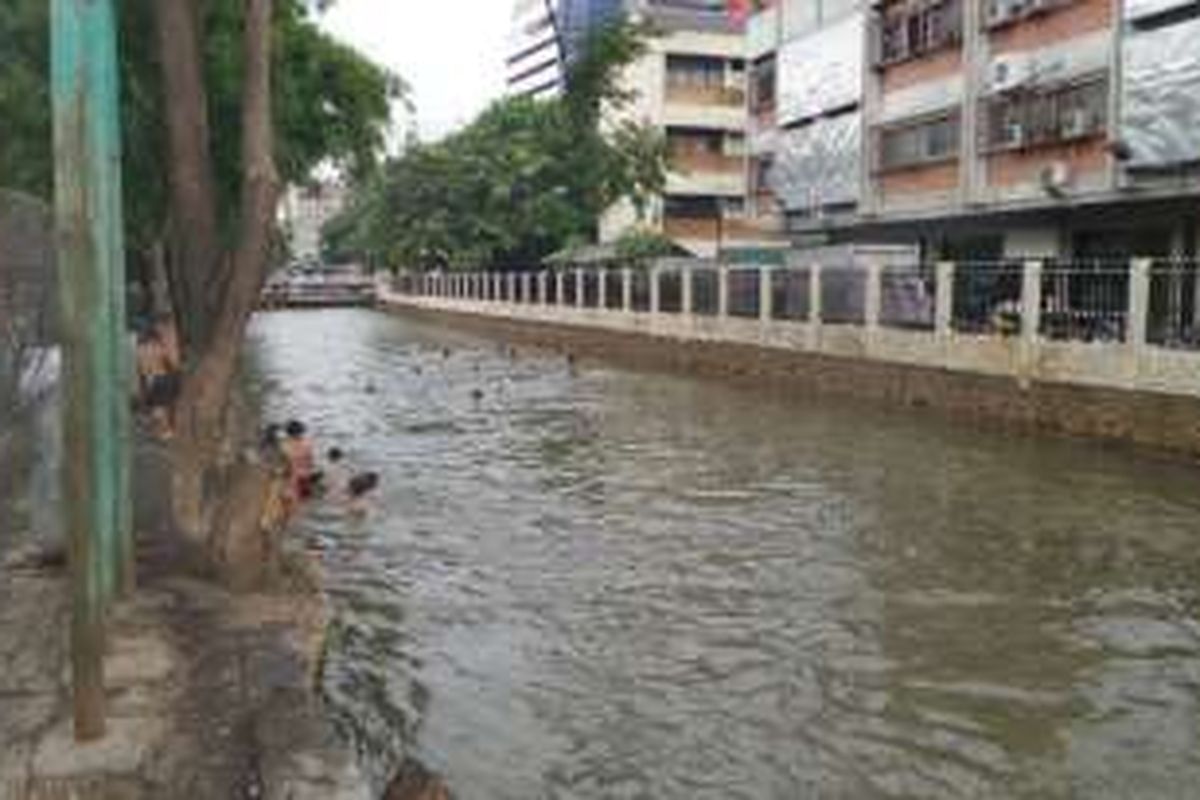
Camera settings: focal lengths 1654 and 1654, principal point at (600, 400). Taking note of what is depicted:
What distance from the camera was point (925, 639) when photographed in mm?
9992

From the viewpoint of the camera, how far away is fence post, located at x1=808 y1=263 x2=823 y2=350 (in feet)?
94.7

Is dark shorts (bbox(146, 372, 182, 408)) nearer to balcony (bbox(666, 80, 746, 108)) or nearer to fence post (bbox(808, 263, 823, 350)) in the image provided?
fence post (bbox(808, 263, 823, 350))

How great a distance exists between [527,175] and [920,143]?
73.4ft

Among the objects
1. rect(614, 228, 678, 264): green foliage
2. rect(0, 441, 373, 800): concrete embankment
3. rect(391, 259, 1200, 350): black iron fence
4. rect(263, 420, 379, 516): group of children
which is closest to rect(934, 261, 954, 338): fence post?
rect(391, 259, 1200, 350): black iron fence

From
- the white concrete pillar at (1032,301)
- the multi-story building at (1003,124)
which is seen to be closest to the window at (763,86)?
the multi-story building at (1003,124)

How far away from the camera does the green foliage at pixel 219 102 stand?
12961 mm

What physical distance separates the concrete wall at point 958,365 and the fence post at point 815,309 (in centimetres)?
3

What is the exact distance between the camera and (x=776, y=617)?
417 inches

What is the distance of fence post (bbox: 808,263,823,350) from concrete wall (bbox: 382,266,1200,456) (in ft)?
0.09

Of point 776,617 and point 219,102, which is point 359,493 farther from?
point 776,617

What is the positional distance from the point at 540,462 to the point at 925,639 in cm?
952

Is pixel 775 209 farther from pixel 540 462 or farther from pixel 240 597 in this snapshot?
pixel 240 597

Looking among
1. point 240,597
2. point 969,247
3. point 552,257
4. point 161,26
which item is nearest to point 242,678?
point 240,597

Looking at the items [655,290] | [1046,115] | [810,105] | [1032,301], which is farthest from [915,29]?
[1032,301]
